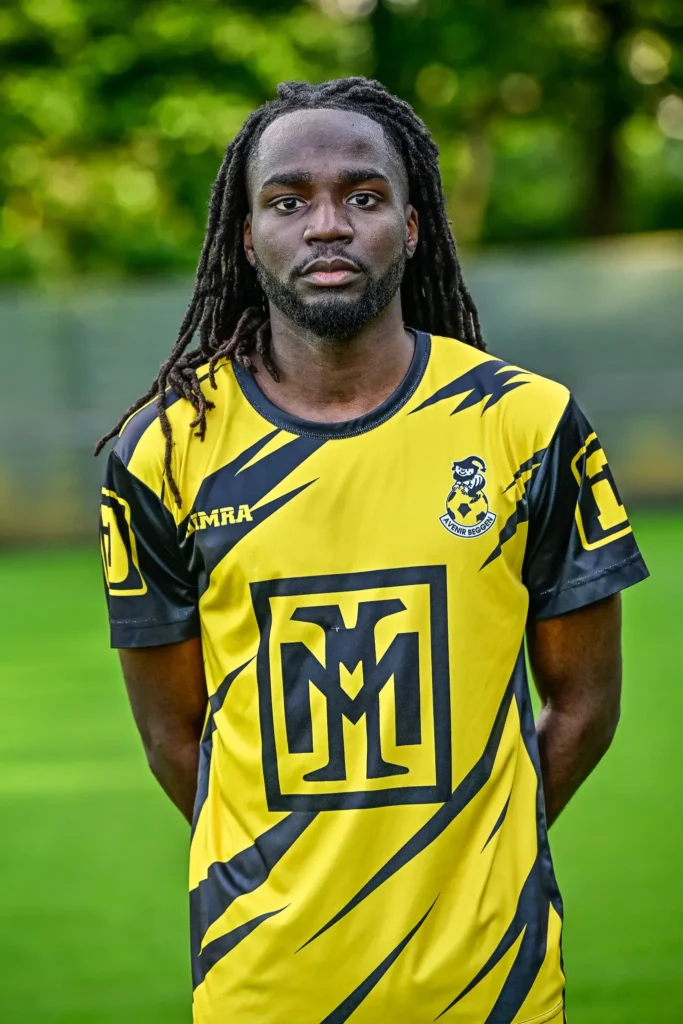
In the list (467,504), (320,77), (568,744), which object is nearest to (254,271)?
(467,504)

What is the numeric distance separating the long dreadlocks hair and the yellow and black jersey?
235 mm

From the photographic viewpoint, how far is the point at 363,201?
2184 millimetres

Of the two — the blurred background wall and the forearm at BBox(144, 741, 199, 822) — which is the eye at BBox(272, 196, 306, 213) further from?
the blurred background wall

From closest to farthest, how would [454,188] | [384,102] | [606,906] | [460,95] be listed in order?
[384,102] → [606,906] → [460,95] → [454,188]

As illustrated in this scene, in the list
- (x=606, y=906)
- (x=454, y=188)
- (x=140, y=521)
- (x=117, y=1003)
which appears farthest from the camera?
(x=454, y=188)

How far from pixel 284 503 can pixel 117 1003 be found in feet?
8.05

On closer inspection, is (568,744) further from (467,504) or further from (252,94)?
(252,94)

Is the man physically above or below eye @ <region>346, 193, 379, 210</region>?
below

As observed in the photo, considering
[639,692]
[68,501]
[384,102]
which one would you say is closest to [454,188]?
[68,501]

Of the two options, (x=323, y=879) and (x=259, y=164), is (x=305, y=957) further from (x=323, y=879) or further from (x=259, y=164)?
(x=259, y=164)

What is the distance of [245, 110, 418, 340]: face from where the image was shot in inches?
84.7

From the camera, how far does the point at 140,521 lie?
2.24 metres

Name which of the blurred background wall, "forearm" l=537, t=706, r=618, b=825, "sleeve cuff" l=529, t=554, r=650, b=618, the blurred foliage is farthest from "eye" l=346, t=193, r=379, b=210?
the blurred foliage

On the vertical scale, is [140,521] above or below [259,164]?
below
